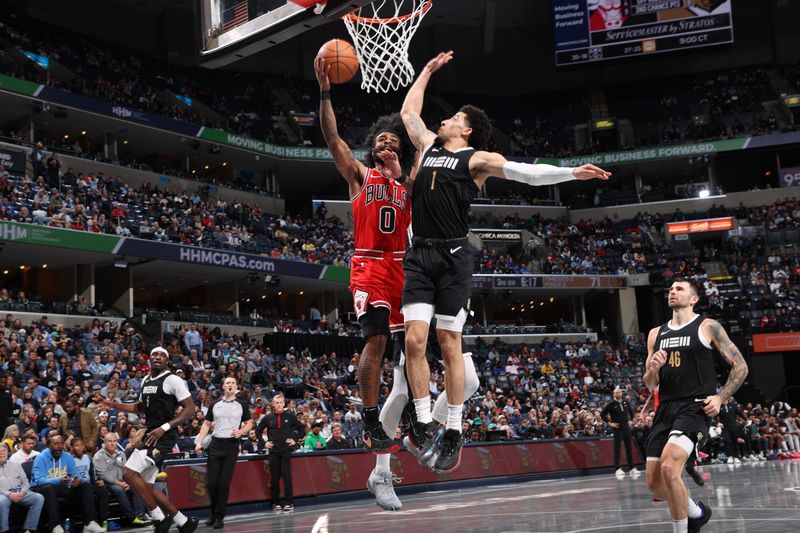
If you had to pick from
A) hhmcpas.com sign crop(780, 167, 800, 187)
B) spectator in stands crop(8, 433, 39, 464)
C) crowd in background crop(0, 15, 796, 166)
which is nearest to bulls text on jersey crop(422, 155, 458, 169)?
spectator in stands crop(8, 433, 39, 464)

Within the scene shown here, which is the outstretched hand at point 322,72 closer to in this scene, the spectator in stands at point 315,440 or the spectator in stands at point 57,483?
the spectator in stands at point 57,483

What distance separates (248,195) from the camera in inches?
1674

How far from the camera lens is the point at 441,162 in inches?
265

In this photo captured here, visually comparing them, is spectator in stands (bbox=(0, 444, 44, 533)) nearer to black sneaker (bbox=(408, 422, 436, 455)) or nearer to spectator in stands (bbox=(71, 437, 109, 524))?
spectator in stands (bbox=(71, 437, 109, 524))

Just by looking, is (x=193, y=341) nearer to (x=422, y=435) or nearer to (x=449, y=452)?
(x=422, y=435)

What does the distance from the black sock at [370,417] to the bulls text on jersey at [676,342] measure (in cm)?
345

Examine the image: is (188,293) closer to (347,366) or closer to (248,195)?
(248,195)

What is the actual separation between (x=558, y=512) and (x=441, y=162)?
700 centimetres

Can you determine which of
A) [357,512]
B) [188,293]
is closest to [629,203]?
[188,293]

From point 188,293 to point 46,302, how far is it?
24.4 ft

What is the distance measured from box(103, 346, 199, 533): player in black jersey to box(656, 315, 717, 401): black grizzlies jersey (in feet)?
20.1

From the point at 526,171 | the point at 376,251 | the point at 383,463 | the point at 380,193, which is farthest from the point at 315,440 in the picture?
the point at 526,171

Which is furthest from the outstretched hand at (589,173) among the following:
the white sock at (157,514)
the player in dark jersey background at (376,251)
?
the white sock at (157,514)

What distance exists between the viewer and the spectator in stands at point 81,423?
1491 centimetres
